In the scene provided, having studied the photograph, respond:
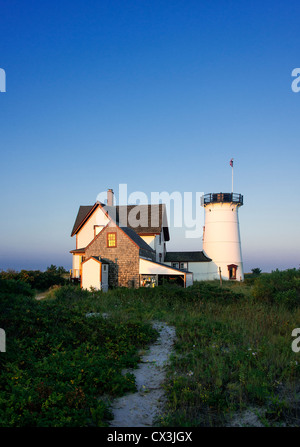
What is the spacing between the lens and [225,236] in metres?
35.5

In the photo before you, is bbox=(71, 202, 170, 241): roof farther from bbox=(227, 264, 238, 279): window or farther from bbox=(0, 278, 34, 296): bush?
bbox=(0, 278, 34, 296): bush

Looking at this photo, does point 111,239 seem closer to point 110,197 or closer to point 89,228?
point 89,228

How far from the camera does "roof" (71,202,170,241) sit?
1304 inches

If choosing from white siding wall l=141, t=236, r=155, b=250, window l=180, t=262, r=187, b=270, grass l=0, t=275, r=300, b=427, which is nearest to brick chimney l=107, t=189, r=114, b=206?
white siding wall l=141, t=236, r=155, b=250

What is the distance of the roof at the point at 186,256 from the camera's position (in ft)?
Result: 121

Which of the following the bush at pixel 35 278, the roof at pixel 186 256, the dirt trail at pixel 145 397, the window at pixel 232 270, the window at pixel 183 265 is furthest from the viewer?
the window at pixel 183 265

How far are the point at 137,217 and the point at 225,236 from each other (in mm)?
10470

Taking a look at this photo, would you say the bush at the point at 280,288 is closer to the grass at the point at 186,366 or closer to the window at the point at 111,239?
the grass at the point at 186,366

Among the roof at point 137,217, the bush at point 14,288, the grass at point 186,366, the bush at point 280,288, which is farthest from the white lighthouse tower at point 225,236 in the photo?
the bush at point 14,288

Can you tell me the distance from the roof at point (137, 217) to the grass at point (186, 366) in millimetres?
22121

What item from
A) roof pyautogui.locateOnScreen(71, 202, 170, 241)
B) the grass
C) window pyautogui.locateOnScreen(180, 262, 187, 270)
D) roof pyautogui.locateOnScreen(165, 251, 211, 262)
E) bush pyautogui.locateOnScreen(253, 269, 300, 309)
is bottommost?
the grass

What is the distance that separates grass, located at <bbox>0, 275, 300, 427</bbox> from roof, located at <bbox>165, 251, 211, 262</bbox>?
25.4m

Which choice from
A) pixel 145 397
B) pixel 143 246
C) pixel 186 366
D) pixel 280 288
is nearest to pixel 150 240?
pixel 143 246

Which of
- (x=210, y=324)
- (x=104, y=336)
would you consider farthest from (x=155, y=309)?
(x=104, y=336)
